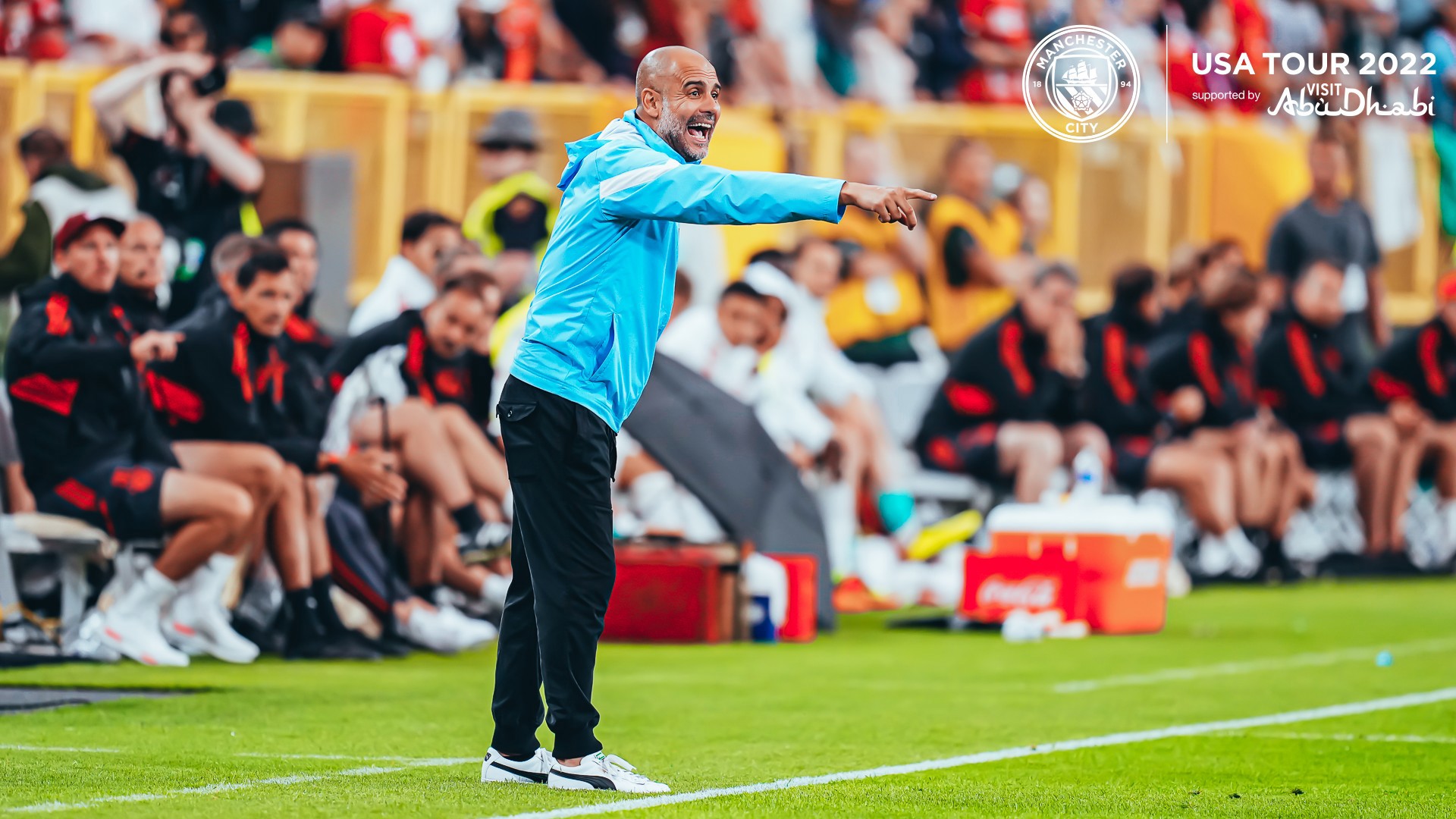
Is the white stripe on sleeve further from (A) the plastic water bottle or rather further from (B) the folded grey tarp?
(A) the plastic water bottle

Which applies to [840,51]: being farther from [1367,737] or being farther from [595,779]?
[595,779]

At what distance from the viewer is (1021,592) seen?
12.1 metres

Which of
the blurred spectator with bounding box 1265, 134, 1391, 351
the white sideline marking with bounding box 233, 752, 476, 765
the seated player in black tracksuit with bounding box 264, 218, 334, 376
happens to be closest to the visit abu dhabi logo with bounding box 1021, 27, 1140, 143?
the blurred spectator with bounding box 1265, 134, 1391, 351

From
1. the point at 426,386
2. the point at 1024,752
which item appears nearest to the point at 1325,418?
the point at 426,386

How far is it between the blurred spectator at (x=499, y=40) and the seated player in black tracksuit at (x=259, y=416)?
6272 millimetres

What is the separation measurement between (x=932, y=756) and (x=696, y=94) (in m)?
2.22

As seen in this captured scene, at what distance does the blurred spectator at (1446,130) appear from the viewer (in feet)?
63.0

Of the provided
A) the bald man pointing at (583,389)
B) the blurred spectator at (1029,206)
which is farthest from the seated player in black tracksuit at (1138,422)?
the bald man pointing at (583,389)

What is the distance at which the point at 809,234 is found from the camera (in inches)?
634

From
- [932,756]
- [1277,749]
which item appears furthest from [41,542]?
[1277,749]

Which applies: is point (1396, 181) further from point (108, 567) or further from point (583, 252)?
point (583, 252)

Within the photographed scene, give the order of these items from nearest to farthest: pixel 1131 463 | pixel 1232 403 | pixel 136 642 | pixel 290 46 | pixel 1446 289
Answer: pixel 136 642
pixel 290 46
pixel 1131 463
pixel 1232 403
pixel 1446 289

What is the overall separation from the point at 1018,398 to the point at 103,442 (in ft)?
Result: 23.7

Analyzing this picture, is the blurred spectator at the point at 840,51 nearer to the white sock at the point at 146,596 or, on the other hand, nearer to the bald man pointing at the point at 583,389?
the white sock at the point at 146,596
